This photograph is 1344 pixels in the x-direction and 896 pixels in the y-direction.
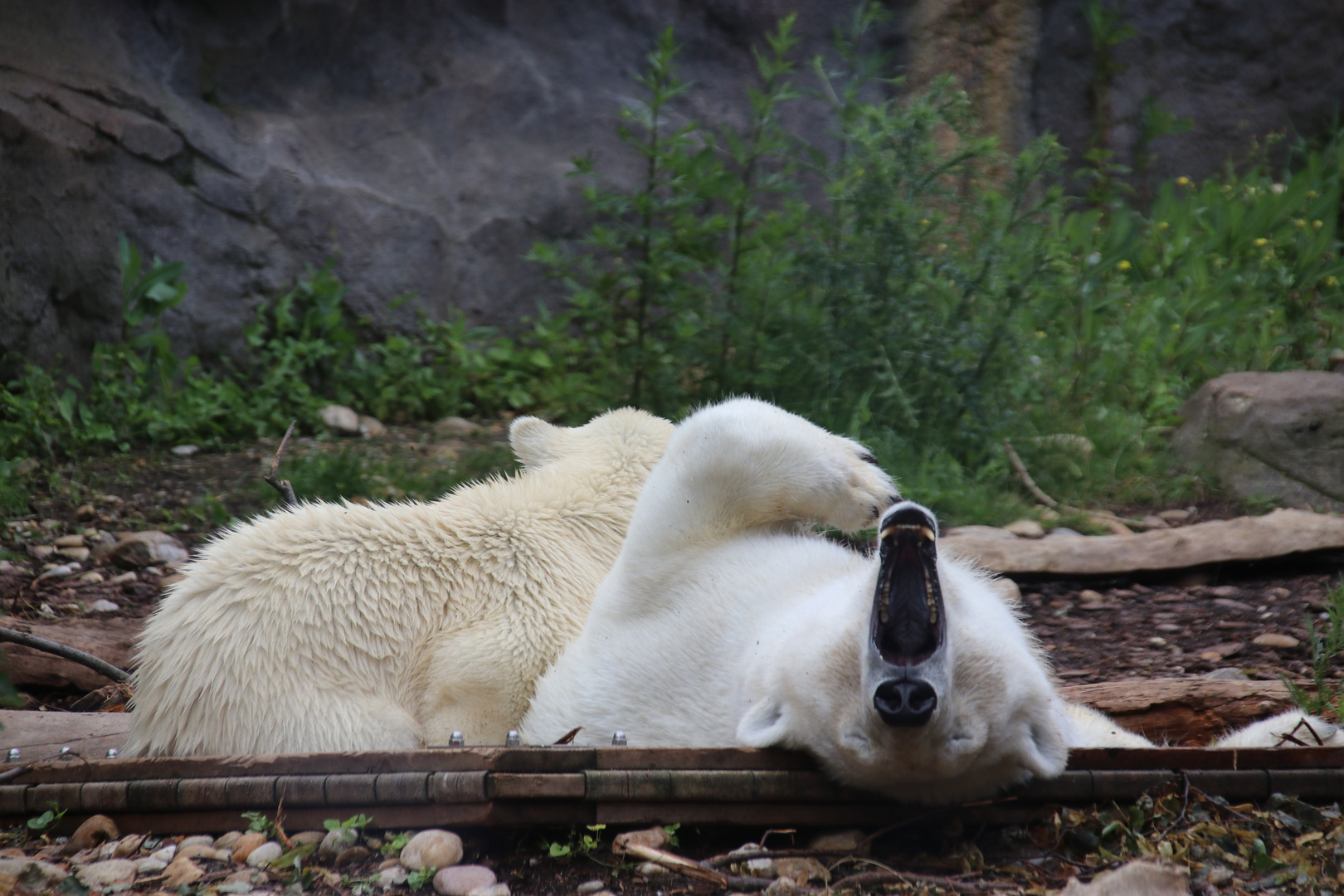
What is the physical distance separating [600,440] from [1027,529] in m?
2.21

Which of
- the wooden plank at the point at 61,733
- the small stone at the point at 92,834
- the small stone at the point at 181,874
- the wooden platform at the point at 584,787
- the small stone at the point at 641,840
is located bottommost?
the wooden plank at the point at 61,733

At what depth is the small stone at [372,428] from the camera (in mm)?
6418

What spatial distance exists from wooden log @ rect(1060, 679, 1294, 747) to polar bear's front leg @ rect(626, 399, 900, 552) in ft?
2.62

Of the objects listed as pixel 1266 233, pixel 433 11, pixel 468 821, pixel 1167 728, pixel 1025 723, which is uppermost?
pixel 433 11

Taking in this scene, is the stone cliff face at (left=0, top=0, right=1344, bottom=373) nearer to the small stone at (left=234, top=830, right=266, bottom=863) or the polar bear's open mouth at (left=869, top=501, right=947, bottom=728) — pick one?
the small stone at (left=234, top=830, right=266, bottom=863)

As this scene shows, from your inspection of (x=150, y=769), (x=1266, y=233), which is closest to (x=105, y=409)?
(x=150, y=769)

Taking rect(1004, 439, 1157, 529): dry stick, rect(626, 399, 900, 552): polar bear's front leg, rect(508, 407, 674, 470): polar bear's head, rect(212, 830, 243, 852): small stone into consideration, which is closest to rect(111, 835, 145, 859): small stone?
rect(212, 830, 243, 852): small stone

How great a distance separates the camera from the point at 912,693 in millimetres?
1633

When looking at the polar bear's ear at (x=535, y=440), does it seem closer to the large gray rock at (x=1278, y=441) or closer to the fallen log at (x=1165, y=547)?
the fallen log at (x=1165, y=547)

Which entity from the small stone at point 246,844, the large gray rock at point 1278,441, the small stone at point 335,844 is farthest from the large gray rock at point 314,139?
the small stone at point 335,844

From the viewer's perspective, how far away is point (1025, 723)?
1.82m

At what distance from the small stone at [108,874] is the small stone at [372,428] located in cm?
468

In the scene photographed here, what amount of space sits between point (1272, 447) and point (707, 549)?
12.5ft

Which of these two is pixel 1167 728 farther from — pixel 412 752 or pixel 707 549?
pixel 412 752
